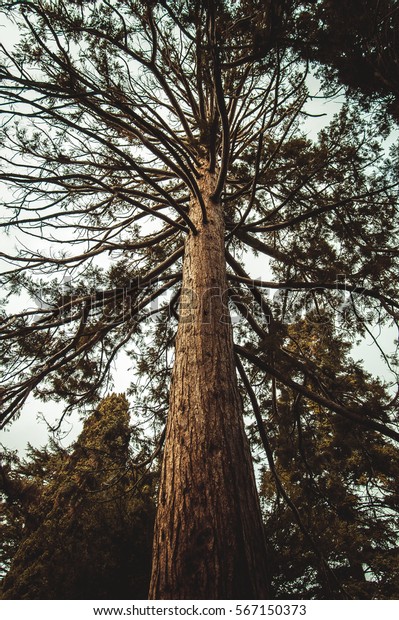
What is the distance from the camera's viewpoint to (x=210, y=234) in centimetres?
286

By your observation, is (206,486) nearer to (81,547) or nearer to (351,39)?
(351,39)

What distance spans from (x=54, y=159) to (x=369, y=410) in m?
4.13

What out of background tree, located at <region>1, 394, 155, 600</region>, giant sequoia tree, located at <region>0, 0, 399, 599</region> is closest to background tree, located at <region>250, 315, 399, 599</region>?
giant sequoia tree, located at <region>0, 0, 399, 599</region>

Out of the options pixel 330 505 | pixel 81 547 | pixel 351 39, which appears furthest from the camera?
pixel 81 547

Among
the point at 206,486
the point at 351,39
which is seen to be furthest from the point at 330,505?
the point at 351,39

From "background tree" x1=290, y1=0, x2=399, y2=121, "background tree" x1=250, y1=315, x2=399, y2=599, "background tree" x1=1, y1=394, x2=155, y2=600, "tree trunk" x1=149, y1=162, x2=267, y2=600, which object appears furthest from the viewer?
"background tree" x1=1, y1=394, x2=155, y2=600

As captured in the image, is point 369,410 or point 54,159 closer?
point 369,410

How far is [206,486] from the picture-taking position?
1329 mm

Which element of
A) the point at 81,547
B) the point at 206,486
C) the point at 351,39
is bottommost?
the point at 81,547

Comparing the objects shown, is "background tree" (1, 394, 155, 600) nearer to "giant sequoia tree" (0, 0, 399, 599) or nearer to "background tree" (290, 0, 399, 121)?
"giant sequoia tree" (0, 0, 399, 599)

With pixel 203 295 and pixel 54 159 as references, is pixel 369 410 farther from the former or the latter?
pixel 54 159

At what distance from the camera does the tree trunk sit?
3.69ft

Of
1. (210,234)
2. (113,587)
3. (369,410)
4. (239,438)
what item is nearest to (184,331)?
(239,438)

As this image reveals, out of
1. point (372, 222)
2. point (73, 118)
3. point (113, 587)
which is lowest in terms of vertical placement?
point (113, 587)
